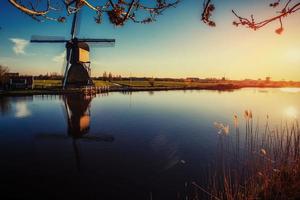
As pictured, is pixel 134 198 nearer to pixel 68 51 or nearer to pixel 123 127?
pixel 123 127

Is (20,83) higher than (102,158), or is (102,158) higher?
(20,83)

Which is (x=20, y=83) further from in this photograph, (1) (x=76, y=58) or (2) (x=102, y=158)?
(2) (x=102, y=158)

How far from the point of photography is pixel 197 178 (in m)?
8.52

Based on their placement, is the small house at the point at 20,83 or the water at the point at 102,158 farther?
the small house at the point at 20,83

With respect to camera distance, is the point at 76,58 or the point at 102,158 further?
the point at 76,58

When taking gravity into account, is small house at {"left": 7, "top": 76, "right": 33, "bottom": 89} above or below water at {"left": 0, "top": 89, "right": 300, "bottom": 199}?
above

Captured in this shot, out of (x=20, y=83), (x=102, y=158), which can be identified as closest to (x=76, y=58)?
(x=20, y=83)

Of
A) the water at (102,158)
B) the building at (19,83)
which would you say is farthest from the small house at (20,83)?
the water at (102,158)

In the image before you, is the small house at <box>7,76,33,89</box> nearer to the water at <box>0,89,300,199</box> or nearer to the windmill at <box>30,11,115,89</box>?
the windmill at <box>30,11,115,89</box>

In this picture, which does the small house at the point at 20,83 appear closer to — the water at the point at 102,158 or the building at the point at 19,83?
the building at the point at 19,83

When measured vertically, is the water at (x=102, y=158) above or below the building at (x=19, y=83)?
below

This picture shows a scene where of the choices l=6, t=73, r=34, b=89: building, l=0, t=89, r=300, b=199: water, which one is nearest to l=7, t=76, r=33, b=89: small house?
l=6, t=73, r=34, b=89: building

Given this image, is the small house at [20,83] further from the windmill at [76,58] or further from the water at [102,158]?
the water at [102,158]

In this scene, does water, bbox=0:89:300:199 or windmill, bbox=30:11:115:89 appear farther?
windmill, bbox=30:11:115:89
